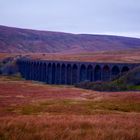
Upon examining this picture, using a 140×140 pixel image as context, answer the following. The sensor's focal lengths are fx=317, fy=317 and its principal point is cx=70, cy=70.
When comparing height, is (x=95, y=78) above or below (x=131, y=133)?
below

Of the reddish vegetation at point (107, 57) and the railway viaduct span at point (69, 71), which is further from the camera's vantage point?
the reddish vegetation at point (107, 57)

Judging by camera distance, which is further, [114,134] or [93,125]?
[93,125]

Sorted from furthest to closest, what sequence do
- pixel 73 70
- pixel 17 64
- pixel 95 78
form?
pixel 17 64 → pixel 73 70 → pixel 95 78

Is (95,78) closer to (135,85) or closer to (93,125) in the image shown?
(135,85)

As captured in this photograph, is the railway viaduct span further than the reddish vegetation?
No

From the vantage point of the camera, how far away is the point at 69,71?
90.6m

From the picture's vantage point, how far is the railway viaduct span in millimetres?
71312

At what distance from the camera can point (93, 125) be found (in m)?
11.7

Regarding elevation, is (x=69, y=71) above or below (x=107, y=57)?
below

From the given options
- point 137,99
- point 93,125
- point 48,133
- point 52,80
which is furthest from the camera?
point 52,80

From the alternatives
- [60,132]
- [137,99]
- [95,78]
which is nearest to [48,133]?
[60,132]

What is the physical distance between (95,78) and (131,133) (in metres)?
68.2

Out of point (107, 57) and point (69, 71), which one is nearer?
point (69, 71)

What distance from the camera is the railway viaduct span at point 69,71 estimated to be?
71.3m
